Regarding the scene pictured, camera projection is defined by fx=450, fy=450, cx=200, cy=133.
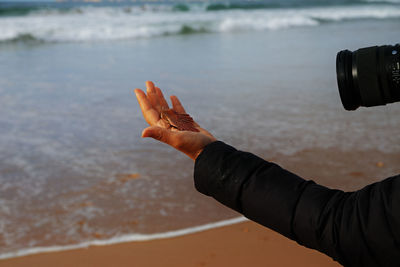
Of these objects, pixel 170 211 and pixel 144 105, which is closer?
pixel 144 105

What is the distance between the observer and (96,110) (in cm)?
387

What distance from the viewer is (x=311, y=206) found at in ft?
2.76

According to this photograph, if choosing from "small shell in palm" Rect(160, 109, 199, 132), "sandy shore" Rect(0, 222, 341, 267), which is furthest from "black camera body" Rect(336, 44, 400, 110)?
"sandy shore" Rect(0, 222, 341, 267)

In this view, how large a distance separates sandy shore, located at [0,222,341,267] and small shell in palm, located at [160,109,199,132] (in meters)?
0.76

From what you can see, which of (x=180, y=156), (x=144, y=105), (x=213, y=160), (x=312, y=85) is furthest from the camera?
(x=312, y=85)

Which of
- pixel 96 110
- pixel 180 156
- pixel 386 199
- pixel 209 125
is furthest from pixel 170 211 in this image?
pixel 96 110

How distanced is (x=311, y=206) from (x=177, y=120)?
0.49 m

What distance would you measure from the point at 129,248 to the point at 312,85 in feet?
10.4

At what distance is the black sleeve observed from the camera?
2.51ft

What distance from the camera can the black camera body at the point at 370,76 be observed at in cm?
93

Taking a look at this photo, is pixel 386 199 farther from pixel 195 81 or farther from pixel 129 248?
pixel 195 81

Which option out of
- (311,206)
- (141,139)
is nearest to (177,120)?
(311,206)

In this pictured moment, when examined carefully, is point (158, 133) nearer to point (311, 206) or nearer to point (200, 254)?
point (311, 206)

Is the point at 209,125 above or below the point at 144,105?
below
